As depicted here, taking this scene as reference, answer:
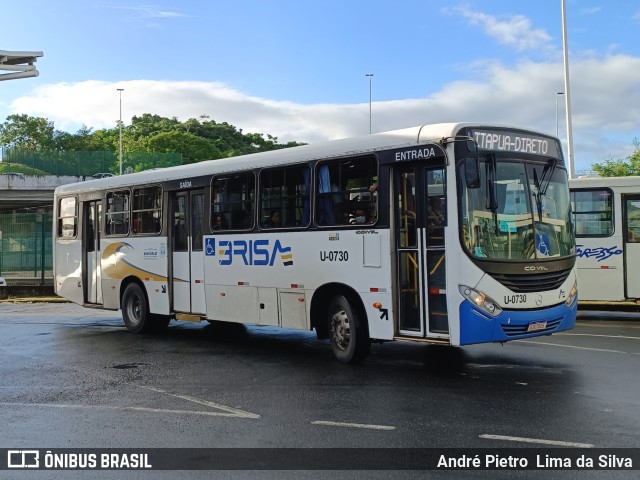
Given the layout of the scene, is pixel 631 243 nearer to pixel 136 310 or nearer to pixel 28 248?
pixel 136 310

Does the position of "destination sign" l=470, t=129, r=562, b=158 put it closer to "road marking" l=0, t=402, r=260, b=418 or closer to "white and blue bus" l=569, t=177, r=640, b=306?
"road marking" l=0, t=402, r=260, b=418

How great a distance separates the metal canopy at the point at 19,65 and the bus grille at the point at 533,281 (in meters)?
20.7

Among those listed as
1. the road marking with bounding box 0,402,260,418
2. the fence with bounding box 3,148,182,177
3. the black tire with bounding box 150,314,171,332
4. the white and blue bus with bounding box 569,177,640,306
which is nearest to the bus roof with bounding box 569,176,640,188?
the white and blue bus with bounding box 569,177,640,306

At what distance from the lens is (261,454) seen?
19.9 ft

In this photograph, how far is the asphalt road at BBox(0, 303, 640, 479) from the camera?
6.46 m

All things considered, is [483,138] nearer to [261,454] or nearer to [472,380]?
[472,380]

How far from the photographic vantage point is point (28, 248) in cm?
2731

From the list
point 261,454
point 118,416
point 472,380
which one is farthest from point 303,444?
point 472,380

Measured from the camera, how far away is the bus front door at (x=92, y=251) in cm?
1599

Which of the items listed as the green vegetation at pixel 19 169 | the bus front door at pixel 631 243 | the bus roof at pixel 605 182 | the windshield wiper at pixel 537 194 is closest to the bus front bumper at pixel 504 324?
the windshield wiper at pixel 537 194

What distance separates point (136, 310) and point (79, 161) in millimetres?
29179

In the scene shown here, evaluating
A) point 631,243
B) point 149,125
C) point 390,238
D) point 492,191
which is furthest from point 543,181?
point 149,125

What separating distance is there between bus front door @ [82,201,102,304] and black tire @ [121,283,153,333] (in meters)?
1.14

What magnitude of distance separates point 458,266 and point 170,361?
5.08m
